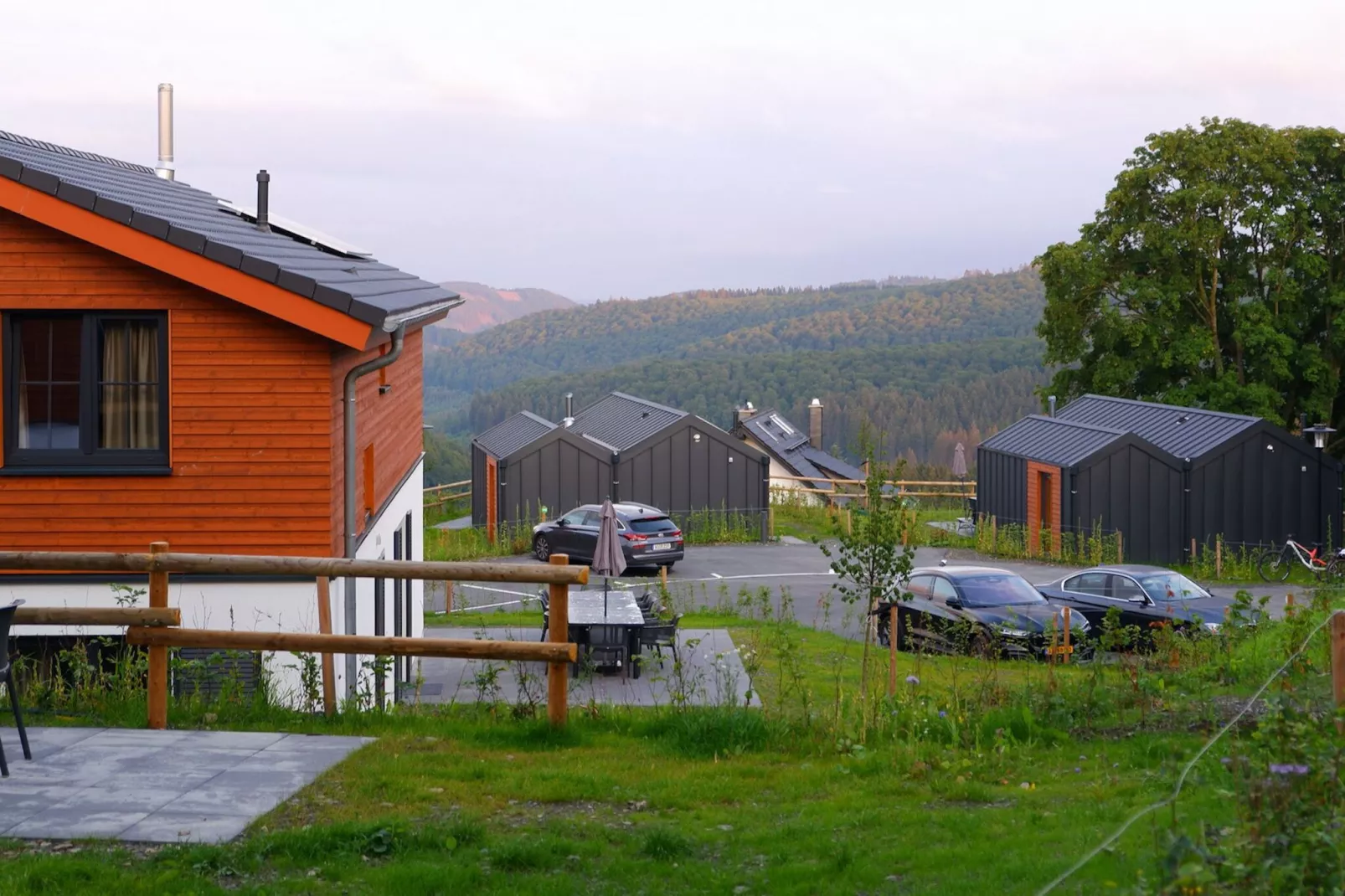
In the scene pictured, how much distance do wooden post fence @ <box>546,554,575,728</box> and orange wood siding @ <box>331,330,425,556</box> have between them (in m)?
3.76

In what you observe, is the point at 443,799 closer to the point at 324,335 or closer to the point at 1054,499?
the point at 324,335

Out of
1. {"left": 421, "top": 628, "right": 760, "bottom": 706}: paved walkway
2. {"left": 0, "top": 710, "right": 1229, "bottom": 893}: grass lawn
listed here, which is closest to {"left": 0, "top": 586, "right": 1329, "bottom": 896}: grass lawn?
{"left": 0, "top": 710, "right": 1229, "bottom": 893}: grass lawn

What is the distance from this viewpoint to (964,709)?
28.8 ft

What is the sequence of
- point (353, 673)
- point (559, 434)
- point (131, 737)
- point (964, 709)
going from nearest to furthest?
point (131, 737)
point (964, 709)
point (353, 673)
point (559, 434)

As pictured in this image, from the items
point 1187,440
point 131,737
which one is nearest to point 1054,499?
point 1187,440

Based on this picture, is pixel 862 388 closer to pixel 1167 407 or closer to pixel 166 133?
pixel 1167 407

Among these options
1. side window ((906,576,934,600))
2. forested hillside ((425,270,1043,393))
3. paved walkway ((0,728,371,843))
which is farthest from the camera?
forested hillside ((425,270,1043,393))

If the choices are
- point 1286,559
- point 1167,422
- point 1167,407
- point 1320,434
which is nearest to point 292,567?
point 1286,559

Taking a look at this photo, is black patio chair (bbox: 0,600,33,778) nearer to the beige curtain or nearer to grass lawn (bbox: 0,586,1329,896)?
grass lawn (bbox: 0,586,1329,896)

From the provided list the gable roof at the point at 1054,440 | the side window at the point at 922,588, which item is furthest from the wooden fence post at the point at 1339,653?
the gable roof at the point at 1054,440

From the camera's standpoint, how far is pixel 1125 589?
65.1 ft

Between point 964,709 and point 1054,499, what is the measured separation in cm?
2401

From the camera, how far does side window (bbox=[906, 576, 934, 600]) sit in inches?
765

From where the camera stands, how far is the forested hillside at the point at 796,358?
97.3 metres
